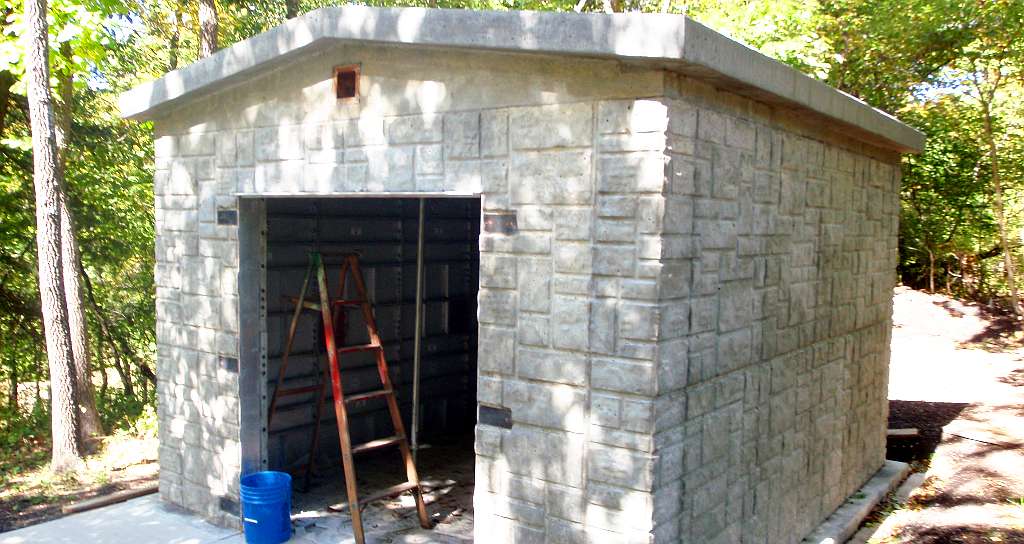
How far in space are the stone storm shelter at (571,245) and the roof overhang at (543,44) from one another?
2 cm

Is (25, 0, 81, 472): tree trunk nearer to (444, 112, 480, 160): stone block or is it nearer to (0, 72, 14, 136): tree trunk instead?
(0, 72, 14, 136): tree trunk

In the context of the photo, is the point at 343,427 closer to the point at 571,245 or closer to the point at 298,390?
the point at 298,390

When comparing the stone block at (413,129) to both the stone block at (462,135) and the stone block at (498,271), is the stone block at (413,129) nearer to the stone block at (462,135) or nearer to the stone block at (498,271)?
the stone block at (462,135)

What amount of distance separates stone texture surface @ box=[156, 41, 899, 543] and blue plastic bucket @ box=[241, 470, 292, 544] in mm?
445

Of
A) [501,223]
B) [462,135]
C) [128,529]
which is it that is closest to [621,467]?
[501,223]

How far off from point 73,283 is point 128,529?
4547mm

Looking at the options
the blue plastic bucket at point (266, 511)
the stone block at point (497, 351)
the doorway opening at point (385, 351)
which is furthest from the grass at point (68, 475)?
the stone block at point (497, 351)

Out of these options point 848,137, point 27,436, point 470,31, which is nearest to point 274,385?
point 470,31

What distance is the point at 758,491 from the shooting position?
16.9 ft

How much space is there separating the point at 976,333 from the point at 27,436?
17480mm

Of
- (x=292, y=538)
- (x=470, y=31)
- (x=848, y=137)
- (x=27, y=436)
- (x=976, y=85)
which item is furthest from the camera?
(x=976, y=85)

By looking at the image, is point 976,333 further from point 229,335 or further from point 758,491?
point 229,335

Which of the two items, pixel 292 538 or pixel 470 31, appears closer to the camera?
pixel 470 31

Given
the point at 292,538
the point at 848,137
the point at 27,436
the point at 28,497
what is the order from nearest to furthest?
the point at 292,538
the point at 848,137
the point at 28,497
the point at 27,436
